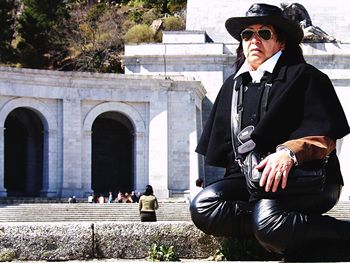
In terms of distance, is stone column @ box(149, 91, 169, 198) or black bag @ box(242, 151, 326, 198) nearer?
black bag @ box(242, 151, 326, 198)

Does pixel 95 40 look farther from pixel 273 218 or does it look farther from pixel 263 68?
pixel 273 218

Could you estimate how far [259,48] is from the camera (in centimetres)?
816

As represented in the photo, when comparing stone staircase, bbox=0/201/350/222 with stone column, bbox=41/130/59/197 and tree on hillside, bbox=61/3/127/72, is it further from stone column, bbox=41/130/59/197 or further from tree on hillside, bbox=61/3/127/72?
tree on hillside, bbox=61/3/127/72

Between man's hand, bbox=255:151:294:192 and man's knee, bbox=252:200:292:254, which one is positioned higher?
man's hand, bbox=255:151:294:192

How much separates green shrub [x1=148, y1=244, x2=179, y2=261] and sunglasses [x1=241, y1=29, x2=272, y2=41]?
81.5 inches

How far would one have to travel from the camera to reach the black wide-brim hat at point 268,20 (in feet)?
26.5

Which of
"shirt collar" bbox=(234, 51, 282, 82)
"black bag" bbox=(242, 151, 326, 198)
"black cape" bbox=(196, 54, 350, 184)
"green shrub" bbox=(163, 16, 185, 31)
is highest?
"green shrub" bbox=(163, 16, 185, 31)

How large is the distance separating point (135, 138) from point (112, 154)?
2.74 metres

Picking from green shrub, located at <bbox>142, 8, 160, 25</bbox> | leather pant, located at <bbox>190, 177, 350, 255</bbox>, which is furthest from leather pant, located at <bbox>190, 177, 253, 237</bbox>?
green shrub, located at <bbox>142, 8, 160, 25</bbox>

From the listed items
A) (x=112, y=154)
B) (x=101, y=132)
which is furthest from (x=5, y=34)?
(x=112, y=154)

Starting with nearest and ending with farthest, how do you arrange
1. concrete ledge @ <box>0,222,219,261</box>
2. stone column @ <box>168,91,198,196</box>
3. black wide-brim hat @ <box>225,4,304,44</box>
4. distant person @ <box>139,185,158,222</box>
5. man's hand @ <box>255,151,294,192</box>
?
man's hand @ <box>255,151,294,192</box> → black wide-brim hat @ <box>225,4,304,44</box> → concrete ledge @ <box>0,222,219,261</box> → distant person @ <box>139,185,158,222</box> → stone column @ <box>168,91,198,196</box>

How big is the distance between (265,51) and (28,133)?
3822cm

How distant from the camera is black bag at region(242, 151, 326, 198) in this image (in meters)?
7.47

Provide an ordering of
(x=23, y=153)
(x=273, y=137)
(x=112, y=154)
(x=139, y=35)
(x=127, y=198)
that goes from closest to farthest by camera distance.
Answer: (x=273, y=137), (x=127, y=198), (x=23, y=153), (x=112, y=154), (x=139, y=35)
